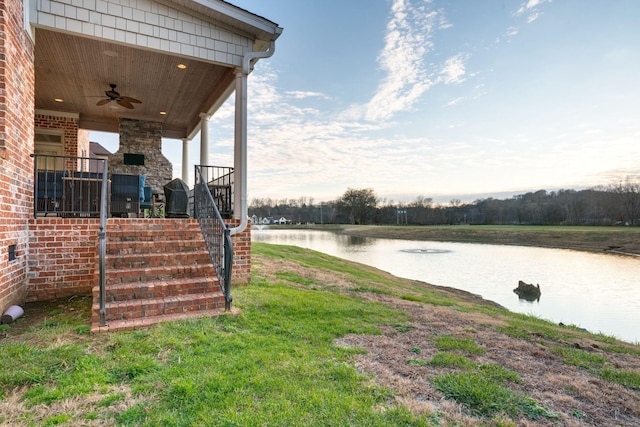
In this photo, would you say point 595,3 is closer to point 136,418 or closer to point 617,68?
point 617,68

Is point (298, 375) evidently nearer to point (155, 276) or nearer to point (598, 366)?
point (155, 276)

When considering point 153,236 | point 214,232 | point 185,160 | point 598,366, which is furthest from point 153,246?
point 185,160

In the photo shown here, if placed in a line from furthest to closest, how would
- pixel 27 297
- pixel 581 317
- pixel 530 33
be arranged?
pixel 530 33 → pixel 581 317 → pixel 27 297

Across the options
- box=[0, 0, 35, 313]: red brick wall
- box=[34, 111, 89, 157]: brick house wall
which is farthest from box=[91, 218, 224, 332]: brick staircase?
box=[34, 111, 89, 157]: brick house wall

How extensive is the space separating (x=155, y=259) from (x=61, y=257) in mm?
1290

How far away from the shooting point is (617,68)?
11172 millimetres

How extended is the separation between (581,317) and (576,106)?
10.8 m

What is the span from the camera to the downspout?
5055 millimetres

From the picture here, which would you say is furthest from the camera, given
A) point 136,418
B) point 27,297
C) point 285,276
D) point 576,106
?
point 576,106

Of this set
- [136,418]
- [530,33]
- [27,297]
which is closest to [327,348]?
[136,418]

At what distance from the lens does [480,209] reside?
6128cm

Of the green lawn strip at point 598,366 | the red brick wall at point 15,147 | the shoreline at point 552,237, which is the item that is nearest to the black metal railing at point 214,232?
the red brick wall at point 15,147

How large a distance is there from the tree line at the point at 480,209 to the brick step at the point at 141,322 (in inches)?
2040

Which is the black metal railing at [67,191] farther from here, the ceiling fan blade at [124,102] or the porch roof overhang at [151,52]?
the ceiling fan blade at [124,102]
